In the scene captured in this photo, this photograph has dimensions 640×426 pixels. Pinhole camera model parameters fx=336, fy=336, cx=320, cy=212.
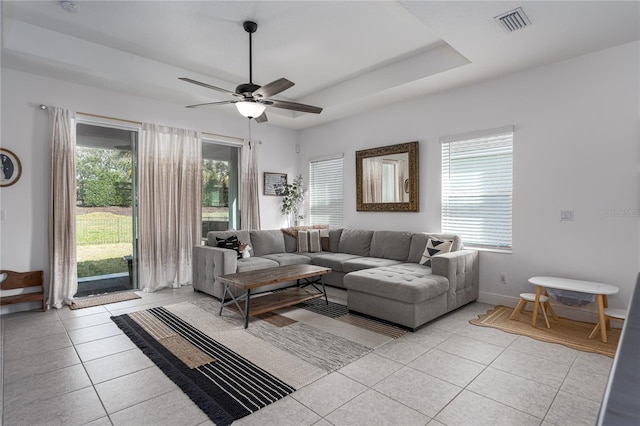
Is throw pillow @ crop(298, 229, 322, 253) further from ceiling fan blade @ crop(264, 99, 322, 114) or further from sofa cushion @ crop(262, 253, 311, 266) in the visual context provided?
ceiling fan blade @ crop(264, 99, 322, 114)

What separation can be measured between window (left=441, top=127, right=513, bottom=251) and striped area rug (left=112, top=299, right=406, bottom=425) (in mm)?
1925

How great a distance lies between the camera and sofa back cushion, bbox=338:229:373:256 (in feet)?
17.6

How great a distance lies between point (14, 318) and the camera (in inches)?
146

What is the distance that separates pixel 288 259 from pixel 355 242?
117cm

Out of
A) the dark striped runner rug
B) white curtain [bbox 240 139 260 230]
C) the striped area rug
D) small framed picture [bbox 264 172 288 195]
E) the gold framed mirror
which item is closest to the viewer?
the dark striped runner rug

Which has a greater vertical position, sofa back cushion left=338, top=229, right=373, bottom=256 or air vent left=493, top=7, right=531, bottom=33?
air vent left=493, top=7, right=531, bottom=33

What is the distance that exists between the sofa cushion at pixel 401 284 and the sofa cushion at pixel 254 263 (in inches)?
53.3

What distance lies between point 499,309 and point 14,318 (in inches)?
216

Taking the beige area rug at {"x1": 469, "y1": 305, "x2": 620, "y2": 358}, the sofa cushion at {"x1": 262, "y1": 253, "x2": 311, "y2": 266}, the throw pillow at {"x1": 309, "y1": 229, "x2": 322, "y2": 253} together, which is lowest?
the beige area rug at {"x1": 469, "y1": 305, "x2": 620, "y2": 358}

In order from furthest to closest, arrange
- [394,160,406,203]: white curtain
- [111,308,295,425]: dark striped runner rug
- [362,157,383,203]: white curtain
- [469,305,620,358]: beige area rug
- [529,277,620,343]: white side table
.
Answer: [362,157,383,203]: white curtain
[394,160,406,203]: white curtain
[529,277,620,343]: white side table
[469,305,620,358]: beige area rug
[111,308,295,425]: dark striped runner rug

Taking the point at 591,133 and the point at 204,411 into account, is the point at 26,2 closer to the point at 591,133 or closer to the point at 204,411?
the point at 204,411

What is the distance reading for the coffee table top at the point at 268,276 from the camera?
3421 millimetres

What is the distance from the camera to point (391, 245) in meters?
4.98

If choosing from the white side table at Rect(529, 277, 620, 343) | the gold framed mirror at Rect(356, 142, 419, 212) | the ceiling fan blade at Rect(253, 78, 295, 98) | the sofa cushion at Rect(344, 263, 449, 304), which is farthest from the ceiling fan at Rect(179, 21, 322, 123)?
the white side table at Rect(529, 277, 620, 343)
